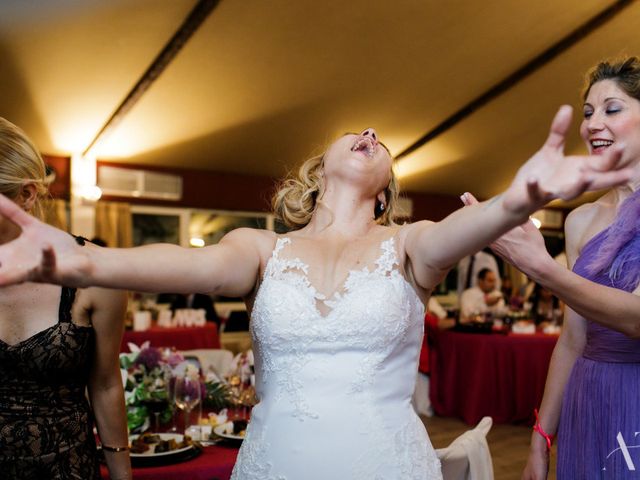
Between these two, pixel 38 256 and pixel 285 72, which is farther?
pixel 285 72

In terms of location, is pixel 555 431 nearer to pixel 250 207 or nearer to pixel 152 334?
pixel 152 334

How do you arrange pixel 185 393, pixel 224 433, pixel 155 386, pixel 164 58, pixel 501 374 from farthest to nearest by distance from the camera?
pixel 164 58, pixel 501 374, pixel 155 386, pixel 185 393, pixel 224 433

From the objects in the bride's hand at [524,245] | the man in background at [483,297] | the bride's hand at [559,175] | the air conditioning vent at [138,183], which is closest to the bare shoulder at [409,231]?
the bride's hand at [524,245]

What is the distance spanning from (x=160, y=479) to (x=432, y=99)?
8.88m

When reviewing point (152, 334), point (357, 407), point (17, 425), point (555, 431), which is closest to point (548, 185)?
point (357, 407)

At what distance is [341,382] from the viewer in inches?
Result: 55.6

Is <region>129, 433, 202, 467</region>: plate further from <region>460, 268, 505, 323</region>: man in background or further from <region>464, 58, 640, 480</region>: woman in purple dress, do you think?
<region>460, 268, 505, 323</region>: man in background

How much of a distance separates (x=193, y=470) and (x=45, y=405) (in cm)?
51

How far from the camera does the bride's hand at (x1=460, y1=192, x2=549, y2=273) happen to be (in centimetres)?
147

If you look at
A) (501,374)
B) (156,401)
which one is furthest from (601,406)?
(501,374)

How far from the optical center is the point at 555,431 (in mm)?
1891

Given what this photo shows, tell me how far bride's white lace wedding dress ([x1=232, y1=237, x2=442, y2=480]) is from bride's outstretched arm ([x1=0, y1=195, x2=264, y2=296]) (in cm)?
19

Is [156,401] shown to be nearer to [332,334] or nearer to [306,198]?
[306,198]

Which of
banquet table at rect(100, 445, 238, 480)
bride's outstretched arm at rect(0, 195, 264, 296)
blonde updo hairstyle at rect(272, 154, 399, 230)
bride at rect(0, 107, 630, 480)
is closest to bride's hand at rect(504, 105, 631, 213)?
bride at rect(0, 107, 630, 480)
